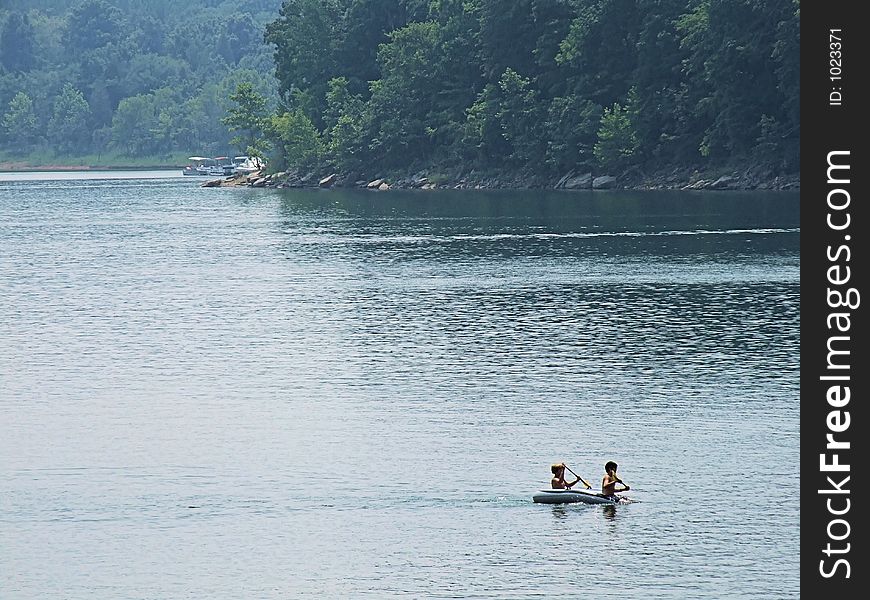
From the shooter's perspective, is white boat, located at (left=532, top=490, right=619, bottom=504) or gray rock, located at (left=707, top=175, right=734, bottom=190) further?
gray rock, located at (left=707, top=175, right=734, bottom=190)

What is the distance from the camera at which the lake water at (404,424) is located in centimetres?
4016

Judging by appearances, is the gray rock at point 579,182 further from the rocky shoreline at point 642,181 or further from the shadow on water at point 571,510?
the shadow on water at point 571,510

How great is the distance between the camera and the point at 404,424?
55.9 metres

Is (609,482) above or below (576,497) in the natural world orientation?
above

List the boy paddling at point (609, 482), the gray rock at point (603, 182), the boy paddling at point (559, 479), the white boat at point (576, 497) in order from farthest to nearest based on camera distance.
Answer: the gray rock at point (603, 182) < the boy paddling at point (559, 479) < the white boat at point (576, 497) < the boy paddling at point (609, 482)

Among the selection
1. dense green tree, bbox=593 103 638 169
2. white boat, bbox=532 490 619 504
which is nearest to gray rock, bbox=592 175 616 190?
dense green tree, bbox=593 103 638 169

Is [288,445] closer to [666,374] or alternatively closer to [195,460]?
[195,460]

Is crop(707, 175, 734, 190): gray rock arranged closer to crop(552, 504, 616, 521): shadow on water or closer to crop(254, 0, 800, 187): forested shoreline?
crop(254, 0, 800, 187): forested shoreline

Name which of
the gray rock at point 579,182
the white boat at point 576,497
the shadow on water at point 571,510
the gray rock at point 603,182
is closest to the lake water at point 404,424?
the shadow on water at point 571,510

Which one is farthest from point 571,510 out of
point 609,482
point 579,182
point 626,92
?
point 579,182

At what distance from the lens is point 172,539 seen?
140 feet

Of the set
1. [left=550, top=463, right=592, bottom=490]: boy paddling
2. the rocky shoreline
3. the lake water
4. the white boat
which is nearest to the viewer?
the lake water

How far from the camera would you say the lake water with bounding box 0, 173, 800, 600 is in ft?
132

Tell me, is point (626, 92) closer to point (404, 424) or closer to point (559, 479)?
point (404, 424)
